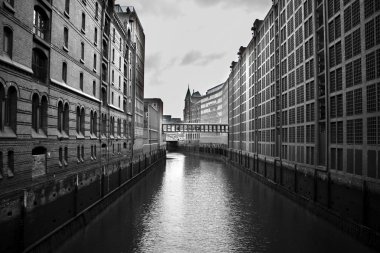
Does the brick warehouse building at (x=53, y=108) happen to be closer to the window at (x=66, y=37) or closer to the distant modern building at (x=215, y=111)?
the window at (x=66, y=37)

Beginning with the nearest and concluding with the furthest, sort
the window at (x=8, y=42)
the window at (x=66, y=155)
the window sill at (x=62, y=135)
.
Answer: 1. the window at (x=8, y=42)
2. the window sill at (x=62, y=135)
3. the window at (x=66, y=155)

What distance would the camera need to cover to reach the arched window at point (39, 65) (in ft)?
59.3

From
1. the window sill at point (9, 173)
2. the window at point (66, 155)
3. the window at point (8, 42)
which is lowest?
the window sill at point (9, 173)

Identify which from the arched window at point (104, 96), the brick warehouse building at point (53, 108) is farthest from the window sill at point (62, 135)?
the arched window at point (104, 96)

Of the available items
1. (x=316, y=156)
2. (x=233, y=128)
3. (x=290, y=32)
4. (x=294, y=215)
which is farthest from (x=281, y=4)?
(x=233, y=128)

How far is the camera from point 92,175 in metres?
23.0

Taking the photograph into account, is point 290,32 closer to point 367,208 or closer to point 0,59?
point 367,208

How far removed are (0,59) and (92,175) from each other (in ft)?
36.6

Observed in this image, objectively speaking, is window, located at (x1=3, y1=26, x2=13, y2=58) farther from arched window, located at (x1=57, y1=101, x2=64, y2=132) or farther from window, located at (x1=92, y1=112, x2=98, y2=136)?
window, located at (x1=92, y1=112, x2=98, y2=136)

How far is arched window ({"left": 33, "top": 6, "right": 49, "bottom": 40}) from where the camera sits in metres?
17.9

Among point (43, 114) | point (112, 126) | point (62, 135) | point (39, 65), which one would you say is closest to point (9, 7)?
point (39, 65)

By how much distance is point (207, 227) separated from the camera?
19.2m

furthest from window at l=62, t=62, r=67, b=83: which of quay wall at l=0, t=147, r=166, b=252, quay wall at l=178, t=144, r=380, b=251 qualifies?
quay wall at l=178, t=144, r=380, b=251

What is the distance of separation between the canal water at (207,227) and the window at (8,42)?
29.0 feet
